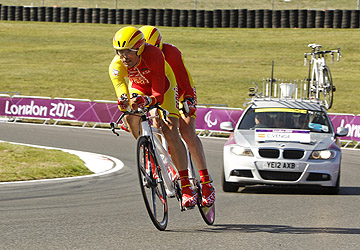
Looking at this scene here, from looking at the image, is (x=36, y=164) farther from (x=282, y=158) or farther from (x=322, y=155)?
(x=322, y=155)

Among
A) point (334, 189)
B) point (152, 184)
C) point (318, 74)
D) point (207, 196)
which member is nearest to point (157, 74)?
point (152, 184)

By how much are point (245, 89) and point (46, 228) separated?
94.4ft

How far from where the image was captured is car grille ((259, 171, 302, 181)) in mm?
11234

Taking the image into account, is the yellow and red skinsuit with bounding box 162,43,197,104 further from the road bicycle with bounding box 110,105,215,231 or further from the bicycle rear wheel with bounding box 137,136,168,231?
the bicycle rear wheel with bounding box 137,136,168,231

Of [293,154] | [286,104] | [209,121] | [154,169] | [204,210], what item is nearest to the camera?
[154,169]

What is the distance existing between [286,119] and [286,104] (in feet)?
1.54

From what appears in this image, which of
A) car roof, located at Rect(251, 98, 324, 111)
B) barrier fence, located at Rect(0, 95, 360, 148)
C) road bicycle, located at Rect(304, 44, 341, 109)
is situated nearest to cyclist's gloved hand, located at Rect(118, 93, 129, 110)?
car roof, located at Rect(251, 98, 324, 111)

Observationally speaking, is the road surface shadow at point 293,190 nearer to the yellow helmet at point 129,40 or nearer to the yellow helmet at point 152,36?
the yellow helmet at point 152,36

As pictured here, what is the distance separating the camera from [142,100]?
21.9 ft

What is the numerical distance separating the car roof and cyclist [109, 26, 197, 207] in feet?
19.1

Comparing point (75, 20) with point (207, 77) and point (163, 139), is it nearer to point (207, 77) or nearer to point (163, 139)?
point (207, 77)

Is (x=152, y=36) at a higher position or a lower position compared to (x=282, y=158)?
higher

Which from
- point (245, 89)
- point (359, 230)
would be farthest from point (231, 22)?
point (359, 230)

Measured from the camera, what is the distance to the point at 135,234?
22.9 feet
